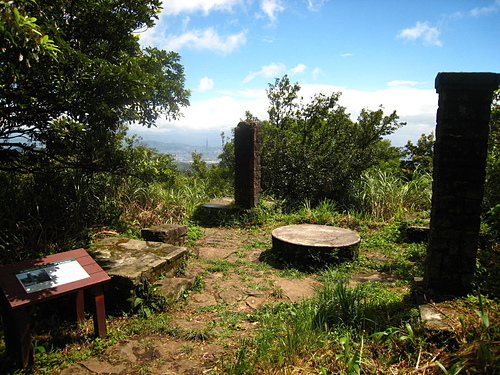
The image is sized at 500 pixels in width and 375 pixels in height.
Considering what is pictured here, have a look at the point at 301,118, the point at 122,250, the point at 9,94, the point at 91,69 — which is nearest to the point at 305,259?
the point at 122,250

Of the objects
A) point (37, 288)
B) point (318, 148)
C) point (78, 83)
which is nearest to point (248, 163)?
point (318, 148)

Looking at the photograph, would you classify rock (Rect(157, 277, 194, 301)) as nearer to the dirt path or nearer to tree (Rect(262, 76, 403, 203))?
the dirt path

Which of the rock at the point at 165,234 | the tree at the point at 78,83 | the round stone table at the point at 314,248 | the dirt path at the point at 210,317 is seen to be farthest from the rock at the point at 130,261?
the round stone table at the point at 314,248

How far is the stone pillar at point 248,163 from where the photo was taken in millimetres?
8078

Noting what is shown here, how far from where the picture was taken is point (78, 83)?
395 centimetres

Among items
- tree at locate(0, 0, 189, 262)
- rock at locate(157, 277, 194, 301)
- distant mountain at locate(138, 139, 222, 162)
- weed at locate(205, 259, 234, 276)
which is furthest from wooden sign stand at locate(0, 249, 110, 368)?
distant mountain at locate(138, 139, 222, 162)

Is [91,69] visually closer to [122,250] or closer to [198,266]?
[122,250]

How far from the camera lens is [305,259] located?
527 centimetres

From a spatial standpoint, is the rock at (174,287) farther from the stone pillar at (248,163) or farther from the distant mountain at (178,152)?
the distant mountain at (178,152)

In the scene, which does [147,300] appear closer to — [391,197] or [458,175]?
[458,175]

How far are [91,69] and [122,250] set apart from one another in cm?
236

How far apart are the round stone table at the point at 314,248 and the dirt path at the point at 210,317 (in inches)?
15.1

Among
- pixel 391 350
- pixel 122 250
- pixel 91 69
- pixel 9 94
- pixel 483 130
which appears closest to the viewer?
pixel 391 350

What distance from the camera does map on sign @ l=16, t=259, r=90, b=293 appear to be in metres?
2.84
